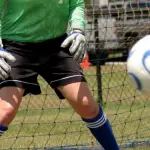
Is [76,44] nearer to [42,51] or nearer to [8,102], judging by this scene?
[42,51]

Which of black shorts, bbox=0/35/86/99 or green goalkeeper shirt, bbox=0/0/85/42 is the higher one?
green goalkeeper shirt, bbox=0/0/85/42

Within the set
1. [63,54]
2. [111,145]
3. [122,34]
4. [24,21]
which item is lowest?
[122,34]

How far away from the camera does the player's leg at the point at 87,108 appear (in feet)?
12.5

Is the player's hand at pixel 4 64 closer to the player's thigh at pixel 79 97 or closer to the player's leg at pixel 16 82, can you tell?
the player's leg at pixel 16 82

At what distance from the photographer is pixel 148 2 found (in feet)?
22.1

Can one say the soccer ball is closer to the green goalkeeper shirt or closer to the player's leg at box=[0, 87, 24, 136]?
the green goalkeeper shirt

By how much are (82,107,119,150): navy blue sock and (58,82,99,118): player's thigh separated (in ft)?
0.34

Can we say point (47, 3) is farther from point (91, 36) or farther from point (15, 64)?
point (91, 36)

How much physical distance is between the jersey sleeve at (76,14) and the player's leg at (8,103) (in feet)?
1.84

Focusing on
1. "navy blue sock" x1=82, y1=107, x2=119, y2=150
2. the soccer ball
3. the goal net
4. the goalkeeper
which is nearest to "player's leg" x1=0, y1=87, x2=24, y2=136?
the goalkeeper

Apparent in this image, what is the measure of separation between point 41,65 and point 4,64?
27 centimetres

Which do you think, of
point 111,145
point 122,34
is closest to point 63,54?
point 111,145

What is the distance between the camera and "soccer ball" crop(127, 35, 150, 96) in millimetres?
3584

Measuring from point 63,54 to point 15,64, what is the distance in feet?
1.04
